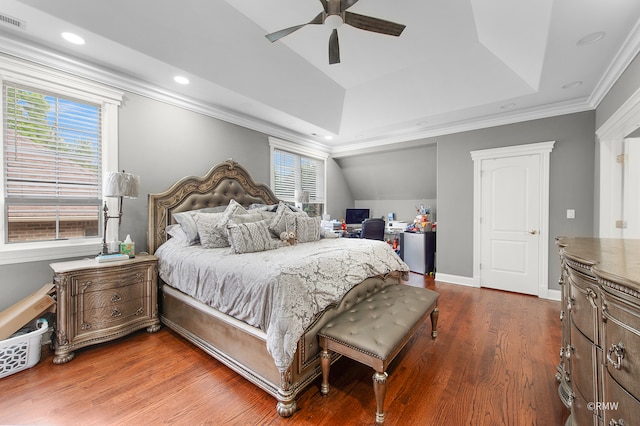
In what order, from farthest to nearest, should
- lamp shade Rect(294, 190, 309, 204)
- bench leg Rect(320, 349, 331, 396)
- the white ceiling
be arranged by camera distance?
lamp shade Rect(294, 190, 309, 204)
the white ceiling
bench leg Rect(320, 349, 331, 396)

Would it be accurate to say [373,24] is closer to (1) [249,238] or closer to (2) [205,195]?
(1) [249,238]

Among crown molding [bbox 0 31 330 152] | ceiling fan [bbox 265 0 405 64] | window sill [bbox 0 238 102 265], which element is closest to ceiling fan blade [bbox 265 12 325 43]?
ceiling fan [bbox 265 0 405 64]

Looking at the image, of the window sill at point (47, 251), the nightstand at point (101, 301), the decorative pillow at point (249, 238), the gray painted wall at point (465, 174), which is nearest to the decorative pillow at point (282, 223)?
the decorative pillow at point (249, 238)

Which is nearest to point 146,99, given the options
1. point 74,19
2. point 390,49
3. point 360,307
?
point 74,19

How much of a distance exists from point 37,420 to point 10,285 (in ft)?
4.35

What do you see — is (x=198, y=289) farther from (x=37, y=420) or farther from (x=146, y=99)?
(x=146, y=99)

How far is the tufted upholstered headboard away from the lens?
294 centimetres

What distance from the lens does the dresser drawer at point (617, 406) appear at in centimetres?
78

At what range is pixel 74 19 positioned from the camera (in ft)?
6.58

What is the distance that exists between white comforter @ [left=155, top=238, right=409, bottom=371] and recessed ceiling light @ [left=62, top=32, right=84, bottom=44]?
6.54 ft

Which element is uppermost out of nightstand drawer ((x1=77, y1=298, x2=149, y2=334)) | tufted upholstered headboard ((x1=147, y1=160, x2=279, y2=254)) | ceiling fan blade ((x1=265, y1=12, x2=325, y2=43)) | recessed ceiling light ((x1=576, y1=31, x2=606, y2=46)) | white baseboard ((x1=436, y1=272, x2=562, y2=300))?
recessed ceiling light ((x1=576, y1=31, x2=606, y2=46))

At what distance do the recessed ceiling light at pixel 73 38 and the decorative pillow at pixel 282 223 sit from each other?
2338 mm

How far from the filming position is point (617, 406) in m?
0.85

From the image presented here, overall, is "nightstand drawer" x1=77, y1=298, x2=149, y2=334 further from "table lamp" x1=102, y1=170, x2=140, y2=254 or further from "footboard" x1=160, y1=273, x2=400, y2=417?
"table lamp" x1=102, y1=170, x2=140, y2=254
